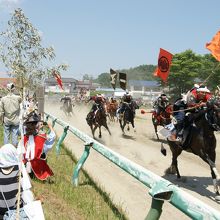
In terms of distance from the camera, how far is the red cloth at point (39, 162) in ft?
26.0

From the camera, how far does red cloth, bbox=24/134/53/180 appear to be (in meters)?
7.92

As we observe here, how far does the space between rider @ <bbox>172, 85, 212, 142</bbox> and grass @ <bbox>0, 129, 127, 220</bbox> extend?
2.64 meters

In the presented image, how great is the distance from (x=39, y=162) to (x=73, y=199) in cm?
123

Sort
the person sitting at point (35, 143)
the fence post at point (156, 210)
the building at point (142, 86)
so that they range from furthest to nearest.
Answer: the building at point (142, 86), the person sitting at point (35, 143), the fence post at point (156, 210)

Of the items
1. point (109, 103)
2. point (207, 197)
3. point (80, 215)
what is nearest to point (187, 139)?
point (207, 197)

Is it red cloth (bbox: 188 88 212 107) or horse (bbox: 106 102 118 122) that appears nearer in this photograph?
red cloth (bbox: 188 88 212 107)

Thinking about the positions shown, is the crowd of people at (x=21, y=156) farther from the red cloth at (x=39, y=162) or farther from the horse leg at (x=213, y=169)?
the horse leg at (x=213, y=169)

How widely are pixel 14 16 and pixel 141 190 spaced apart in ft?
42.3

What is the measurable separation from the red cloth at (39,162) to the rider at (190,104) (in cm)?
358

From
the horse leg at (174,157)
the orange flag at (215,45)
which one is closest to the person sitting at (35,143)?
the horse leg at (174,157)

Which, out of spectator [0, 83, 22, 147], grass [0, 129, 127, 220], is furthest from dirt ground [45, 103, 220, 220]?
spectator [0, 83, 22, 147]

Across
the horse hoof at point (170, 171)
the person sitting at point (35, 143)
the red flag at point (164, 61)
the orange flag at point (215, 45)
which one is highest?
the orange flag at point (215, 45)

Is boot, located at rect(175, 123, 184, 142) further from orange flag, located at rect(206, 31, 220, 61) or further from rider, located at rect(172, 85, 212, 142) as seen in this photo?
orange flag, located at rect(206, 31, 220, 61)

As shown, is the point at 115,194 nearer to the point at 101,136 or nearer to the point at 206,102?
the point at 206,102
